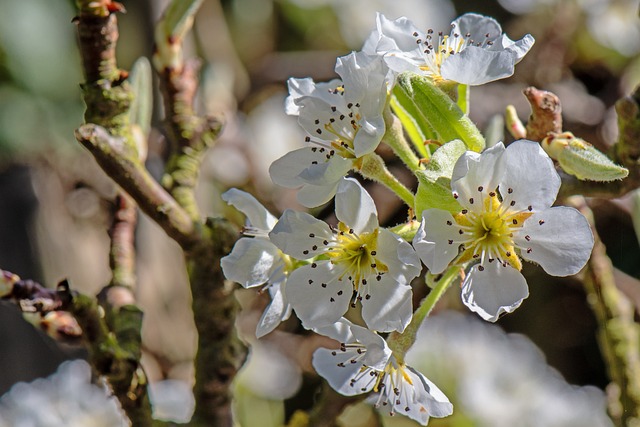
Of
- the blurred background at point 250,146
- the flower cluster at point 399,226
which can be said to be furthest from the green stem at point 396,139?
the blurred background at point 250,146

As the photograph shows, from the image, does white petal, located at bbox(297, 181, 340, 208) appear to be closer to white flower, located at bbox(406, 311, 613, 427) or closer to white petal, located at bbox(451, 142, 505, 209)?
white petal, located at bbox(451, 142, 505, 209)

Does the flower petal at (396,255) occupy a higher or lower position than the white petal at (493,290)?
higher

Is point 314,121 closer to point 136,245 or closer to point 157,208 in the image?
point 157,208

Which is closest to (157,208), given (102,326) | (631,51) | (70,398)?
(102,326)

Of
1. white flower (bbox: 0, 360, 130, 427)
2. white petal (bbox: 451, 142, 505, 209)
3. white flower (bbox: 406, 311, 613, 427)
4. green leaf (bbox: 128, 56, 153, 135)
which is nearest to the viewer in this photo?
white petal (bbox: 451, 142, 505, 209)

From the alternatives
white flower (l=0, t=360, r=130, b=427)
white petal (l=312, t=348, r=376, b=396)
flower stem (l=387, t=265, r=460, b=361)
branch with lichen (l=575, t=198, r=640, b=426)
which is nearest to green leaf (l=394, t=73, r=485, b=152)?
flower stem (l=387, t=265, r=460, b=361)

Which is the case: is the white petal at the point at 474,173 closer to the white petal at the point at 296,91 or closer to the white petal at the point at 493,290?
the white petal at the point at 493,290

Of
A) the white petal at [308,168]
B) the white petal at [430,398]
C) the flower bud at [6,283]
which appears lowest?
the white petal at [430,398]
